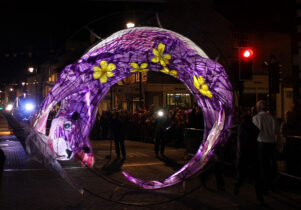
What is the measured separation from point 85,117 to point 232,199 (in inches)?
143

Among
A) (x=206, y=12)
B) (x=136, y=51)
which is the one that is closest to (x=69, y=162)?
(x=136, y=51)

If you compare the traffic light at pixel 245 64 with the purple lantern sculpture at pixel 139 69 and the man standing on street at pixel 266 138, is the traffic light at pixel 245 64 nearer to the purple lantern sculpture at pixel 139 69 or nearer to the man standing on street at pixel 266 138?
the purple lantern sculpture at pixel 139 69

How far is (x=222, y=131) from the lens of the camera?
746cm

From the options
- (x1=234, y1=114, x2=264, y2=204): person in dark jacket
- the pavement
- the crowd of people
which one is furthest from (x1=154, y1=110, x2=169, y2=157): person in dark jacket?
(x1=234, y1=114, x2=264, y2=204): person in dark jacket

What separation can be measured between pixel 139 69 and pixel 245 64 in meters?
4.11

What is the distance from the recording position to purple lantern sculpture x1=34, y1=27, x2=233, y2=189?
7.48 metres

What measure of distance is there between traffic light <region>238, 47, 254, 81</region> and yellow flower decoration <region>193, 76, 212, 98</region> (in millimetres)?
3765

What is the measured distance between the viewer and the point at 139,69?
9008 millimetres

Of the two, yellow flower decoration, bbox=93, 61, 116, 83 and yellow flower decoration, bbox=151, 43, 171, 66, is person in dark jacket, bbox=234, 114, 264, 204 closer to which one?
yellow flower decoration, bbox=151, 43, 171, 66

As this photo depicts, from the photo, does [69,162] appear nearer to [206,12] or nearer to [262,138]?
[262,138]

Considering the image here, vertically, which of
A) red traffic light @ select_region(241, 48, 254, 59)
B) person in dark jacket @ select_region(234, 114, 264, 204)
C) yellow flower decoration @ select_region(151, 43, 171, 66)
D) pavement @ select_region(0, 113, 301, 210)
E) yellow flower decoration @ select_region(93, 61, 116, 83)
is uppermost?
red traffic light @ select_region(241, 48, 254, 59)

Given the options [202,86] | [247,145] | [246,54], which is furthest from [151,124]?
[247,145]

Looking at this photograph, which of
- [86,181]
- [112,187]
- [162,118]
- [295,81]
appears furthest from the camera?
[162,118]

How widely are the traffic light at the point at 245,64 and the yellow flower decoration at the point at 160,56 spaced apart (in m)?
3.96
